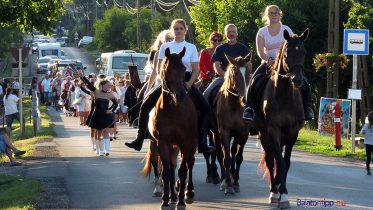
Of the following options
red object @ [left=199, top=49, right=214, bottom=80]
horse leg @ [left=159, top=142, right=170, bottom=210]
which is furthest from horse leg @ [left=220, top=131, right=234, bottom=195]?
red object @ [left=199, top=49, right=214, bottom=80]

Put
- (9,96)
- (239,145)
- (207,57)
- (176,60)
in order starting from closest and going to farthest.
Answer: (176,60) → (239,145) → (207,57) → (9,96)

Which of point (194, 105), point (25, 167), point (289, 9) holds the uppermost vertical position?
point (289, 9)

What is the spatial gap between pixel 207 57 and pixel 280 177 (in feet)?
14.3

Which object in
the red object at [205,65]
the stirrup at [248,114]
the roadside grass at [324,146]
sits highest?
the red object at [205,65]

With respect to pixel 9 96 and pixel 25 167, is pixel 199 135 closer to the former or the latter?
pixel 25 167

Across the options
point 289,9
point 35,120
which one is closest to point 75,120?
point 35,120

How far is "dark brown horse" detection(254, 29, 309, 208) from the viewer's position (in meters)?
12.6

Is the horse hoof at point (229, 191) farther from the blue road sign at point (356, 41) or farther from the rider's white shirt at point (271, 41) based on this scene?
the blue road sign at point (356, 41)

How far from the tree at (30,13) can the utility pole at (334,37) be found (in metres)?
9.08

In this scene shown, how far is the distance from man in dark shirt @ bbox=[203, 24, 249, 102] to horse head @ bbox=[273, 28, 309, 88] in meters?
2.59

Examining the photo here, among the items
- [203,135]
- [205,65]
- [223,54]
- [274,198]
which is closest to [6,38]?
Answer: [205,65]

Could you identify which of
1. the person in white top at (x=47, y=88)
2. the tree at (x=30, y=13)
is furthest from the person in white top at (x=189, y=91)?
the person in white top at (x=47, y=88)

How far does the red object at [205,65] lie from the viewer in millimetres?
16609

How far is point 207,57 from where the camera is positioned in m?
16.7
